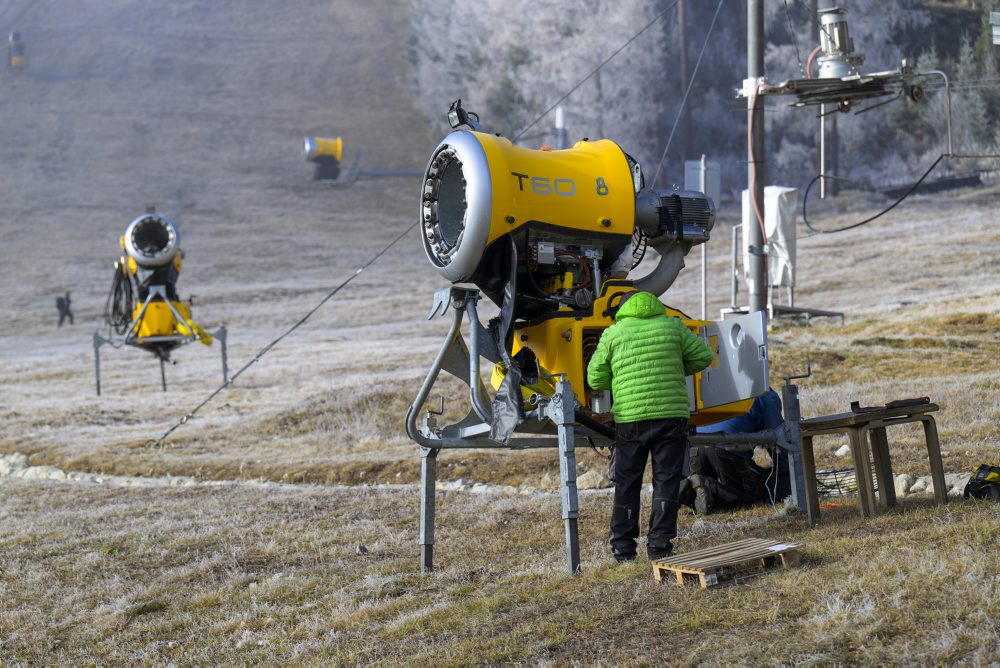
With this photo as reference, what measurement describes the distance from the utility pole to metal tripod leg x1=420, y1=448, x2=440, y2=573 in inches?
283

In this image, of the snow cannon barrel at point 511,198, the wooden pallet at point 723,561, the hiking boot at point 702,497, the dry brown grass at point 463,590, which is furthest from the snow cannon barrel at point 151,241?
the wooden pallet at point 723,561

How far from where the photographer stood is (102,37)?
7850 cm

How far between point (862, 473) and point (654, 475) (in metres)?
1.64

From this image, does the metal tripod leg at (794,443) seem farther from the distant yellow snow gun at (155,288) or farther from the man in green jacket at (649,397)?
the distant yellow snow gun at (155,288)

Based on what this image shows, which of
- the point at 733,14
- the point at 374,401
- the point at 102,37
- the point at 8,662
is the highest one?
the point at 102,37

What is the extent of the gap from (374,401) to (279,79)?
59577 mm

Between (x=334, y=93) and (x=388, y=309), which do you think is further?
(x=334, y=93)

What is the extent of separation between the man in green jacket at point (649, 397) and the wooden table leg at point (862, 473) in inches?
55.6

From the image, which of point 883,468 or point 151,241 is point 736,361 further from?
point 151,241

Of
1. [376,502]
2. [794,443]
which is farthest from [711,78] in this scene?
[794,443]

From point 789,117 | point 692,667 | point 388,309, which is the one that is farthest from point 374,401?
point 789,117

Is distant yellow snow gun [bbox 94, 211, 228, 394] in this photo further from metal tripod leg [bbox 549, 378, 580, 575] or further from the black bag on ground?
the black bag on ground

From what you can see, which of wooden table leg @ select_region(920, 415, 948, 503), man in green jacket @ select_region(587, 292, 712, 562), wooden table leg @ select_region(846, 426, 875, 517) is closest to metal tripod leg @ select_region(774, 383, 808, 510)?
wooden table leg @ select_region(846, 426, 875, 517)

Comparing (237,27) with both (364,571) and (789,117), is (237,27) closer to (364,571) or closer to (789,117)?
(789,117)
